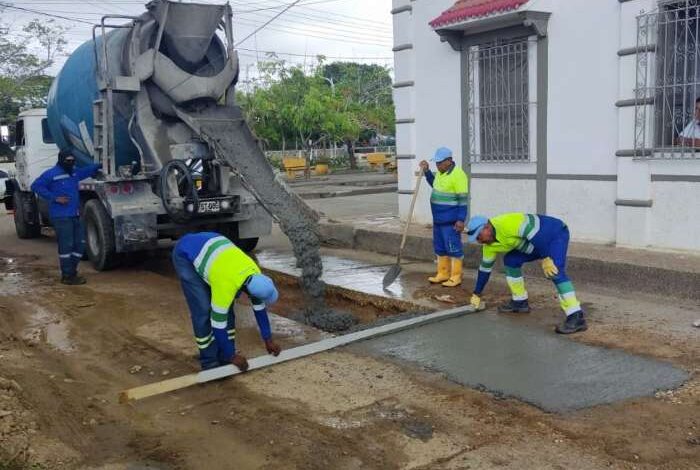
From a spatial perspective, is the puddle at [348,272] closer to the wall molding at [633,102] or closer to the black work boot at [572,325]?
the black work boot at [572,325]

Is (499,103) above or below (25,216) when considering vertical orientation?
above

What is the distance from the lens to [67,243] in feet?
30.0

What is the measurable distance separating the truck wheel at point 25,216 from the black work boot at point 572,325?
434 inches

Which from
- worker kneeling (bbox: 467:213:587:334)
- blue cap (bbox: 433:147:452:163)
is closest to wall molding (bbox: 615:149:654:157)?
blue cap (bbox: 433:147:452:163)

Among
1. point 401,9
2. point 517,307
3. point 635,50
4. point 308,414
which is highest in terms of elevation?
point 401,9

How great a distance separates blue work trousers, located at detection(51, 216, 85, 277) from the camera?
29.9 feet

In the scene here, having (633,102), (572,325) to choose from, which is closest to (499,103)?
(633,102)

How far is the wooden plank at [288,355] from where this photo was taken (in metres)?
4.94

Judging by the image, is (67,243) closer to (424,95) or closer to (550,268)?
(424,95)

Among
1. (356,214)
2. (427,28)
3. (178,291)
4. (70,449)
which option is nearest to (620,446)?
(70,449)

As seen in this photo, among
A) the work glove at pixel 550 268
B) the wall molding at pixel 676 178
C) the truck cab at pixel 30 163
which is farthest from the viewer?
the truck cab at pixel 30 163

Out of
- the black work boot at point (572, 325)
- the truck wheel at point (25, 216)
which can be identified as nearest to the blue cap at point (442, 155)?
the black work boot at point (572, 325)

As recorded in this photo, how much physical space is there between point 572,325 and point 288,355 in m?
2.41

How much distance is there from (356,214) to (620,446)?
10345mm
